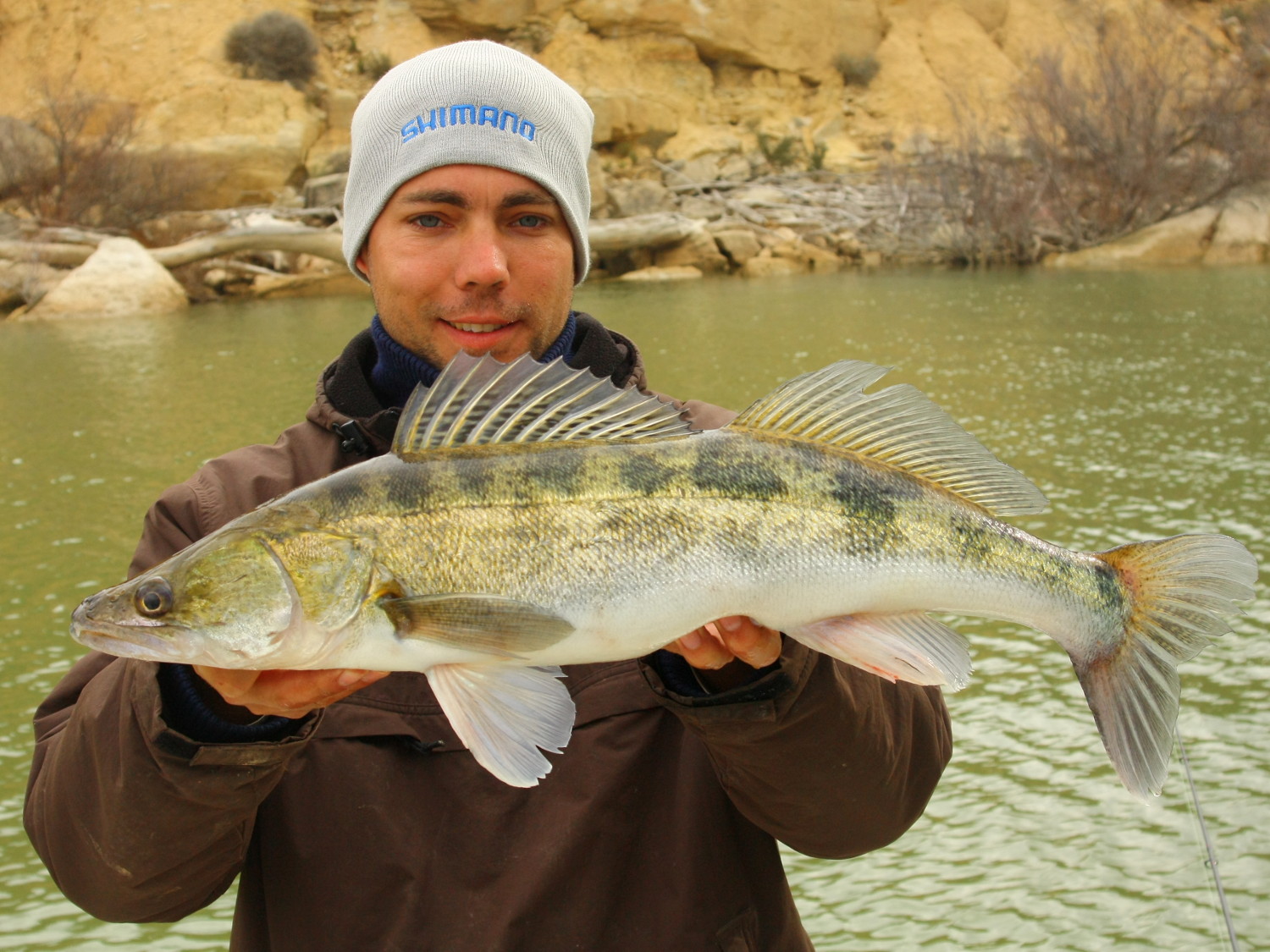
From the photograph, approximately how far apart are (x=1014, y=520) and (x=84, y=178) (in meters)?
25.3

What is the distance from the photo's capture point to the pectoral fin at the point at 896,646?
2.09m

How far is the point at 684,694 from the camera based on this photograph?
213cm

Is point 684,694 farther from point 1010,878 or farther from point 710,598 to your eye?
point 1010,878

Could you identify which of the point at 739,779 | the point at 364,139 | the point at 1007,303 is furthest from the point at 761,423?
the point at 1007,303

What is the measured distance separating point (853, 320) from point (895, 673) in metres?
14.4

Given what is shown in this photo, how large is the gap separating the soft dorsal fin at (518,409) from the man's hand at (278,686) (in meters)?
0.44

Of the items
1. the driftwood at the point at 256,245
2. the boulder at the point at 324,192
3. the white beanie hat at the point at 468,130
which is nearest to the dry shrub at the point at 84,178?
the boulder at the point at 324,192

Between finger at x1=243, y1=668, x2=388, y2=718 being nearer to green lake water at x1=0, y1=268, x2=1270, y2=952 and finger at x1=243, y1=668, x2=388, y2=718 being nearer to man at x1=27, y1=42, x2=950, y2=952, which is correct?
man at x1=27, y1=42, x2=950, y2=952

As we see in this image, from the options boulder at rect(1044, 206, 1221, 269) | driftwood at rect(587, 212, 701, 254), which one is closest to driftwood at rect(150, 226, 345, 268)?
driftwood at rect(587, 212, 701, 254)

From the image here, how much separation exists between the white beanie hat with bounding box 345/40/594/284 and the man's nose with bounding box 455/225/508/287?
26 centimetres

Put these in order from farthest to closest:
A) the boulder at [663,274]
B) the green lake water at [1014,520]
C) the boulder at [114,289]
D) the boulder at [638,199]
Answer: the boulder at [638,199], the boulder at [663,274], the boulder at [114,289], the green lake water at [1014,520]

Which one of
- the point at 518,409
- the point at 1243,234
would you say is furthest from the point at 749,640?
the point at 1243,234

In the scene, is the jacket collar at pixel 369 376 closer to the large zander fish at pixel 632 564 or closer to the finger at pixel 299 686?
the large zander fish at pixel 632 564

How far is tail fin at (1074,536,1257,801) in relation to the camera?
218 centimetres
